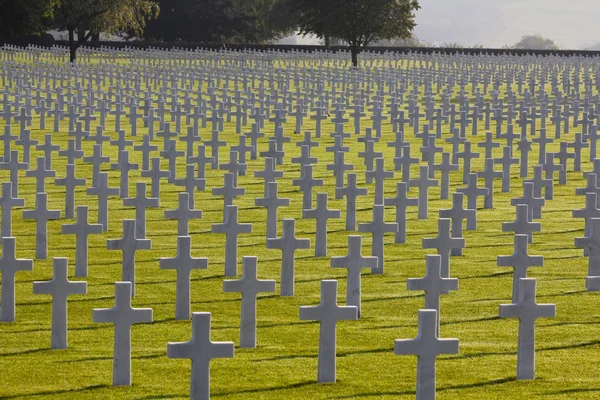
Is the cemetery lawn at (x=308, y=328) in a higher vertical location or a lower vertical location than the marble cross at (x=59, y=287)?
lower

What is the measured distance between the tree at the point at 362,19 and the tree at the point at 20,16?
1219cm

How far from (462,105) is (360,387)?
79.8ft

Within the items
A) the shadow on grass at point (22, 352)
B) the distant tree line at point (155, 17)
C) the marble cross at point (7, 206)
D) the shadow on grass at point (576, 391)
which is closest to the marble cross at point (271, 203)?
the marble cross at point (7, 206)

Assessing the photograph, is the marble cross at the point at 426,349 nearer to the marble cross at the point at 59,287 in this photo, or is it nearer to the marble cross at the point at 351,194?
the marble cross at the point at 59,287

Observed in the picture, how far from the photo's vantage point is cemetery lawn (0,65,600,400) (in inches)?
328

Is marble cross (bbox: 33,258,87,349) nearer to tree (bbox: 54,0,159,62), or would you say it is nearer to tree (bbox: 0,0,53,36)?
tree (bbox: 54,0,159,62)

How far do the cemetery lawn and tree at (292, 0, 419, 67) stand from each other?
152 ft

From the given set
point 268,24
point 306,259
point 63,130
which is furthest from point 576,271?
point 268,24

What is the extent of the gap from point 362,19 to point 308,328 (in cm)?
5279

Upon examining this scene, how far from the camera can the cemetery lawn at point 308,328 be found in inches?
328

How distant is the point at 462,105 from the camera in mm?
32156

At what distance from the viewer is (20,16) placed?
62.0 m

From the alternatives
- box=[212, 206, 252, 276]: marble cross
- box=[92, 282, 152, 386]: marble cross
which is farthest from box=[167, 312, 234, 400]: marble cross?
box=[212, 206, 252, 276]: marble cross

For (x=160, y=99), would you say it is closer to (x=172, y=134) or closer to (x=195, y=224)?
(x=172, y=134)
